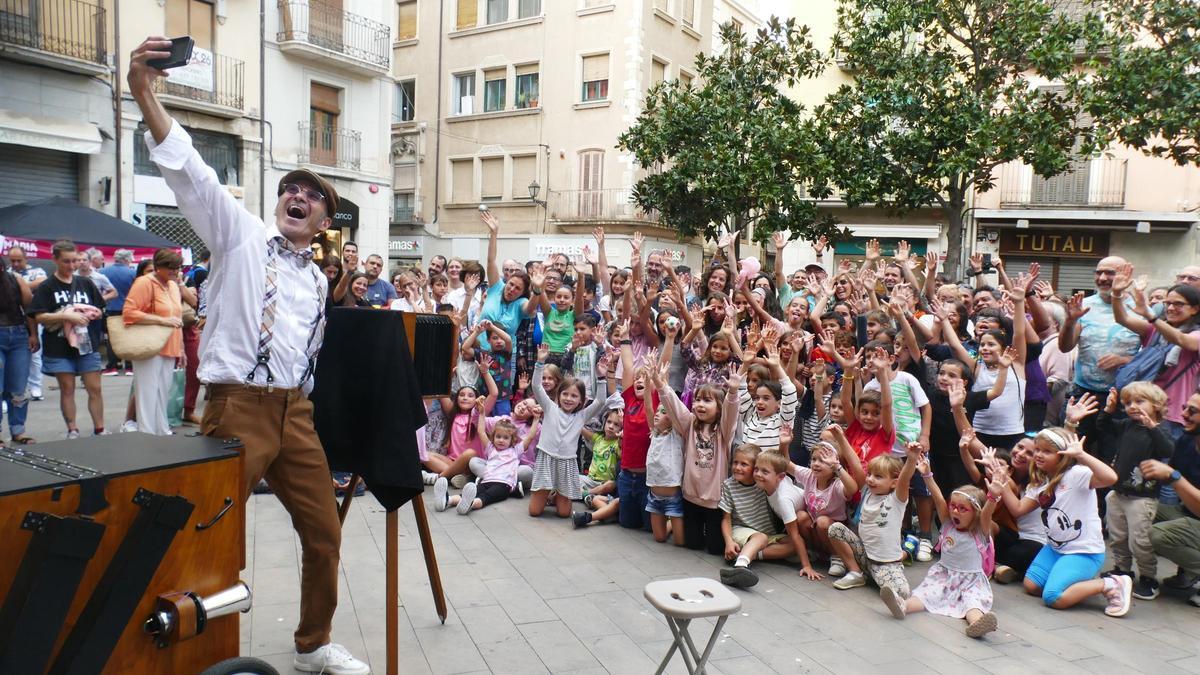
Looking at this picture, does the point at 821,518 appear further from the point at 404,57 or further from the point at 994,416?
the point at 404,57

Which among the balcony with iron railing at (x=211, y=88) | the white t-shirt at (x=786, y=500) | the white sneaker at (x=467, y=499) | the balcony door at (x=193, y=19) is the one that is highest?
the balcony door at (x=193, y=19)

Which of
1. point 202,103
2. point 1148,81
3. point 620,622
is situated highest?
point 202,103

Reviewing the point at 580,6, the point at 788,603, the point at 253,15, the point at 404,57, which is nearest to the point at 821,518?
the point at 788,603

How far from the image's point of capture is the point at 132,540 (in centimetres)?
239

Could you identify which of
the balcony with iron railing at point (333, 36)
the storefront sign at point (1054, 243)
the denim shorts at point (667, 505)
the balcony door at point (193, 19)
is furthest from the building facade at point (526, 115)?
the denim shorts at point (667, 505)

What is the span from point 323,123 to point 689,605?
72.2ft

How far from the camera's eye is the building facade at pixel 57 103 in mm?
15961

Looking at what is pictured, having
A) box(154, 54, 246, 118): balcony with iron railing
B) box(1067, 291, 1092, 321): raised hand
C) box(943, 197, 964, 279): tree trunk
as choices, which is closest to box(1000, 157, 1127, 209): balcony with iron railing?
box(943, 197, 964, 279): tree trunk

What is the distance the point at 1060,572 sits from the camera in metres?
4.99

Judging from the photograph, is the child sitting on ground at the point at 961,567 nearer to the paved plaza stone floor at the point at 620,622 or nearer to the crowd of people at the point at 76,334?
the paved plaza stone floor at the point at 620,622

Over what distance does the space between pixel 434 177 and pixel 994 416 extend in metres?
25.7

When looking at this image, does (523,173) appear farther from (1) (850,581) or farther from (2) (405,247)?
(1) (850,581)

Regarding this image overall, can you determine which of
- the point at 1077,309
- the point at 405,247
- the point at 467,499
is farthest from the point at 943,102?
the point at 405,247

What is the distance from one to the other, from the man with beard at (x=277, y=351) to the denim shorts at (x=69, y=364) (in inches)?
211
